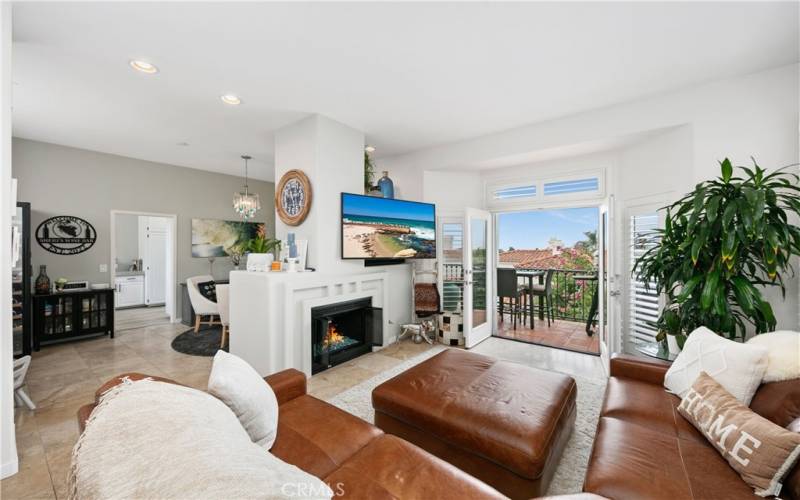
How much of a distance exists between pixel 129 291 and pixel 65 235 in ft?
9.77

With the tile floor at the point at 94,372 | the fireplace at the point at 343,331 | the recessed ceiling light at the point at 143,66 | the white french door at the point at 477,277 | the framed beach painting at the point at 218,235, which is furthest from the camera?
the framed beach painting at the point at 218,235

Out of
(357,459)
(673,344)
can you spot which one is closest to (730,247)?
(673,344)

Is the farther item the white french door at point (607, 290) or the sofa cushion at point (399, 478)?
the white french door at point (607, 290)

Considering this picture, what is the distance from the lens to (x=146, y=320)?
594 cm

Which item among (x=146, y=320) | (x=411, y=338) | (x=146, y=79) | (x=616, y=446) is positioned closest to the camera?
(x=616, y=446)

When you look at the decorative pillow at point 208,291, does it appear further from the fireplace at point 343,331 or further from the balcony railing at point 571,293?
the balcony railing at point 571,293

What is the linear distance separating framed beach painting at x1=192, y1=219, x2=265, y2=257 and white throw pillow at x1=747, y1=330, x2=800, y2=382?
6.61 meters

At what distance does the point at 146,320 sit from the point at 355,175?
5137mm

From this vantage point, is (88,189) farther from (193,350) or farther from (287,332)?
(287,332)

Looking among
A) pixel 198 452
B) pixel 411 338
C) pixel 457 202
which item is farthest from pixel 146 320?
pixel 198 452

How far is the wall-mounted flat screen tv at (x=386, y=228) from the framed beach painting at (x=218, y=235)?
3319mm

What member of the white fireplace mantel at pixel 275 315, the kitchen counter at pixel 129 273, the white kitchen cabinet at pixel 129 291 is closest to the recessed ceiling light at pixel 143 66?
the white fireplace mantel at pixel 275 315

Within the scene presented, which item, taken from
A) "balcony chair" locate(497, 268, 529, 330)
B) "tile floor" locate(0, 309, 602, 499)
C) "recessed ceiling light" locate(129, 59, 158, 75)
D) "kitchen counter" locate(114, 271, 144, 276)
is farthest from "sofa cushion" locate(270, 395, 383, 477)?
"kitchen counter" locate(114, 271, 144, 276)

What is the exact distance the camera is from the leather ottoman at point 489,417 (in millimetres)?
1538
